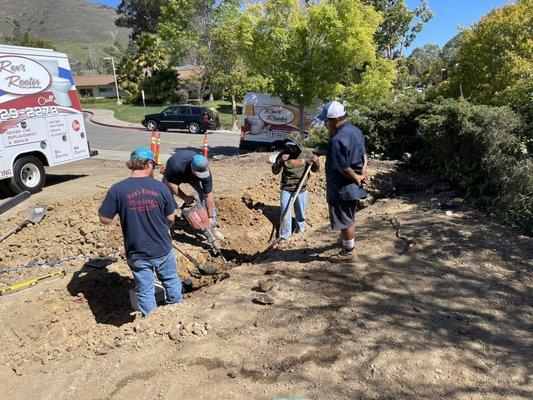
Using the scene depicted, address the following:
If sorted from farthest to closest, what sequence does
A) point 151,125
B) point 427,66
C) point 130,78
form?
1. point 427,66
2. point 130,78
3. point 151,125

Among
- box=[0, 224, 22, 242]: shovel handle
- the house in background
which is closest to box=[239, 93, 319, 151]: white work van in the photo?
box=[0, 224, 22, 242]: shovel handle

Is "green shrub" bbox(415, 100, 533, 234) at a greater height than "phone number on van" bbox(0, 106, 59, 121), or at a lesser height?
lesser

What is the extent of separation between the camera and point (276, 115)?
47.4ft

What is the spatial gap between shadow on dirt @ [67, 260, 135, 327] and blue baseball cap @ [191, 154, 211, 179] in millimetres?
1586

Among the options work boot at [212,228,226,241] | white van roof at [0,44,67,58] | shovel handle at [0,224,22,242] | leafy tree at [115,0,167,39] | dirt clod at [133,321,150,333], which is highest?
leafy tree at [115,0,167,39]

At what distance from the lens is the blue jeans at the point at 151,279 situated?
412cm

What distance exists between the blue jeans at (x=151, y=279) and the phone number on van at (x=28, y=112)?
638 cm

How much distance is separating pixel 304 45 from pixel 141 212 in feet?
28.8

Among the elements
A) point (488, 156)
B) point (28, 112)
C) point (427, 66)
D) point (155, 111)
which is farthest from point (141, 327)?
point (427, 66)

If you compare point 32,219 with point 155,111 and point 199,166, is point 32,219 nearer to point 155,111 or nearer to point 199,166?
point 199,166

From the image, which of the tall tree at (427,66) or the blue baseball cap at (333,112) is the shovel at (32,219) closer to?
the blue baseball cap at (333,112)

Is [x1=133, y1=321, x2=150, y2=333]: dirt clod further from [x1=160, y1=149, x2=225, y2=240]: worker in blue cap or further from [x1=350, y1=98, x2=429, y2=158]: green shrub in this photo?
[x1=350, y1=98, x2=429, y2=158]: green shrub

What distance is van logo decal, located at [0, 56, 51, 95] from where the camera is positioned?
858 cm

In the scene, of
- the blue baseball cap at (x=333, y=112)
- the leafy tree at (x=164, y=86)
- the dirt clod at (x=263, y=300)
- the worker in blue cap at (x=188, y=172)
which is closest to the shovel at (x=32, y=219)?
the worker in blue cap at (x=188, y=172)
